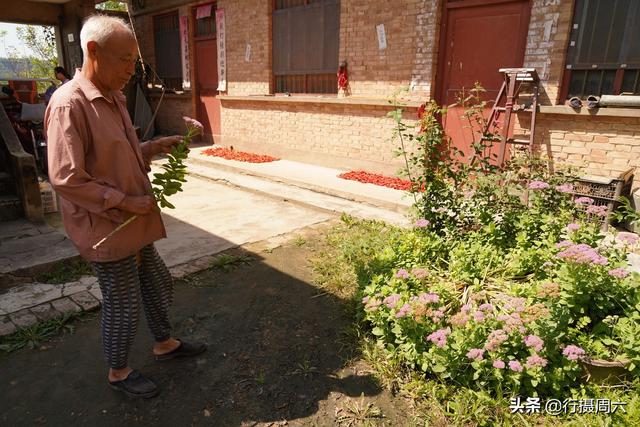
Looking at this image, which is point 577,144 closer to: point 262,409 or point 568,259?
point 568,259

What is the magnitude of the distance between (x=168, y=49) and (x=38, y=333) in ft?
38.2

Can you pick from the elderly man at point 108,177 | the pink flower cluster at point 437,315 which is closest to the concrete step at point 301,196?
the pink flower cluster at point 437,315

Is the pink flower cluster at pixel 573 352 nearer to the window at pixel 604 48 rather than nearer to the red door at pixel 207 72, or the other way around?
the window at pixel 604 48

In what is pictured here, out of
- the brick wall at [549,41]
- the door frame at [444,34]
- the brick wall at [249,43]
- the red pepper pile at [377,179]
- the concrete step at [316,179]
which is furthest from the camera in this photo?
the brick wall at [249,43]

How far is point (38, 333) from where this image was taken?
3.19 m

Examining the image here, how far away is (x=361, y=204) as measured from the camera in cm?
683

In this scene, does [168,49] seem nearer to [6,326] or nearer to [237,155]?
[237,155]

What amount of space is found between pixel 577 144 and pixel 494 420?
484cm

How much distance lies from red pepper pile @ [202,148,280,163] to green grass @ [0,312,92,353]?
6912mm

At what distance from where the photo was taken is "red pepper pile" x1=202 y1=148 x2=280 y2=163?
1004 centimetres

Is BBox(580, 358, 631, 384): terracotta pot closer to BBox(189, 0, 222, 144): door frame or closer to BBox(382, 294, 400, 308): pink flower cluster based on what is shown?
BBox(382, 294, 400, 308): pink flower cluster

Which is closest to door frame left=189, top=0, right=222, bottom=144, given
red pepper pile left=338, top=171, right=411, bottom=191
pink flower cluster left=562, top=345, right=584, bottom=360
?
red pepper pile left=338, top=171, right=411, bottom=191

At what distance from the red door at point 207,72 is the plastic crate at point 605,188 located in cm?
931

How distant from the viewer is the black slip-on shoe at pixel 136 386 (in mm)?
2541
